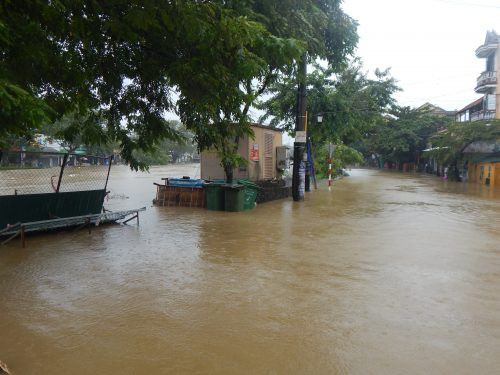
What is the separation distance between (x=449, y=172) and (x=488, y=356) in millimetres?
36838

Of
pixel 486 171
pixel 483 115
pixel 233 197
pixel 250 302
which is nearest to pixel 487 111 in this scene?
pixel 483 115

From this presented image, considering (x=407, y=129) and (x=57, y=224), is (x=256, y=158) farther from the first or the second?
(x=407, y=129)

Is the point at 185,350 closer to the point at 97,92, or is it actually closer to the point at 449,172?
the point at 97,92

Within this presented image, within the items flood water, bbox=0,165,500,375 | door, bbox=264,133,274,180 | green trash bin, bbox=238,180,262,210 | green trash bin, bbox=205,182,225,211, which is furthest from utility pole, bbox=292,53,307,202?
flood water, bbox=0,165,500,375

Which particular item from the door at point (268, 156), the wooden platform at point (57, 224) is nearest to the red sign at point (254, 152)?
the door at point (268, 156)

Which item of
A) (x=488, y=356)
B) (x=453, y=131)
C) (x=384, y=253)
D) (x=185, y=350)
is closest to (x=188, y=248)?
(x=384, y=253)

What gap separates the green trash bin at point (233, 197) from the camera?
13.5 m

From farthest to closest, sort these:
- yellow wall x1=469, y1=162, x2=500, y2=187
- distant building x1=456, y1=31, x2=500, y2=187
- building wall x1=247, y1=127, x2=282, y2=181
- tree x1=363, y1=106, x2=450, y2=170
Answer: tree x1=363, y1=106, x2=450, y2=170 < distant building x1=456, y1=31, x2=500, y2=187 < yellow wall x1=469, y1=162, x2=500, y2=187 < building wall x1=247, y1=127, x2=282, y2=181

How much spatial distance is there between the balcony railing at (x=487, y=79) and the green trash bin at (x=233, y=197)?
33.6 m

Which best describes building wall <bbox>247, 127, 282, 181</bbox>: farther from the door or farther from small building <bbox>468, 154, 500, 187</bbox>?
small building <bbox>468, 154, 500, 187</bbox>

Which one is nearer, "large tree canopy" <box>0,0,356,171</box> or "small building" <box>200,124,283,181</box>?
"large tree canopy" <box>0,0,356,171</box>

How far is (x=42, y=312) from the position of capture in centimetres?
489

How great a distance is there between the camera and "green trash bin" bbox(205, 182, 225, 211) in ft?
45.4

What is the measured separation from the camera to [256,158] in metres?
18.4
